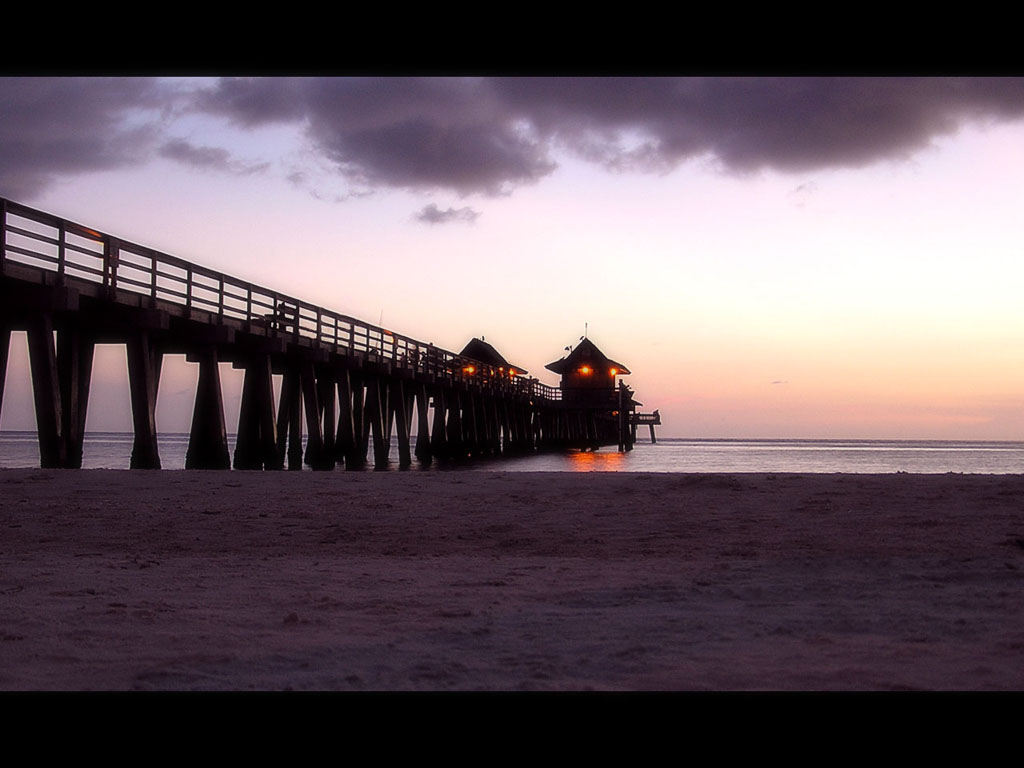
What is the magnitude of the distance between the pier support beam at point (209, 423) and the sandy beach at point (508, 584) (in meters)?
5.41

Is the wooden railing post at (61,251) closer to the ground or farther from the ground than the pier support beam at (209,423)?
farther from the ground

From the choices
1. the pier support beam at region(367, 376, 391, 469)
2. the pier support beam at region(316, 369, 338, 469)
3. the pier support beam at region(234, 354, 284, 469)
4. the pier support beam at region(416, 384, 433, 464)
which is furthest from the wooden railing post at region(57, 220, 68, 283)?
the pier support beam at region(416, 384, 433, 464)

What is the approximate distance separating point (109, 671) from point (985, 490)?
8979 millimetres

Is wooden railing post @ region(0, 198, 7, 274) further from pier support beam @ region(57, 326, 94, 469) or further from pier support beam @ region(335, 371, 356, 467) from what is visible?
pier support beam @ region(335, 371, 356, 467)

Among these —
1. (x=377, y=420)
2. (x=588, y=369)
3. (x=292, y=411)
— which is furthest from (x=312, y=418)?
(x=588, y=369)

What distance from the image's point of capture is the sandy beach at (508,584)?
3.54 meters

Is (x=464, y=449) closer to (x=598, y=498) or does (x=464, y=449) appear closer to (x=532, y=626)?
(x=598, y=498)

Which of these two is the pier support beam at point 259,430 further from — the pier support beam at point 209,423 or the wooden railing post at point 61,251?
the wooden railing post at point 61,251

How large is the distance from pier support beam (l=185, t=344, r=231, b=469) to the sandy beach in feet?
17.7

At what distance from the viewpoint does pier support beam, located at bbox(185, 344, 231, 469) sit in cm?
A: 1583

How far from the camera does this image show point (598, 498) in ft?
30.8

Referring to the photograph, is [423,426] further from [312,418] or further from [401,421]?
[312,418]

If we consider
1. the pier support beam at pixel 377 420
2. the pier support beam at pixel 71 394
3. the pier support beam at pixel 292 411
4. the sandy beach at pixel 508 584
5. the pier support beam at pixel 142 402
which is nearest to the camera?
the sandy beach at pixel 508 584

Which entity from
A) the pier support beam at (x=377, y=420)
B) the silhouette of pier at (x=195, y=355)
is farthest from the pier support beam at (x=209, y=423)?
the pier support beam at (x=377, y=420)
